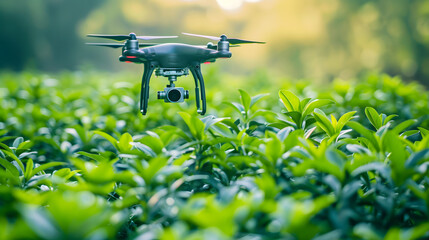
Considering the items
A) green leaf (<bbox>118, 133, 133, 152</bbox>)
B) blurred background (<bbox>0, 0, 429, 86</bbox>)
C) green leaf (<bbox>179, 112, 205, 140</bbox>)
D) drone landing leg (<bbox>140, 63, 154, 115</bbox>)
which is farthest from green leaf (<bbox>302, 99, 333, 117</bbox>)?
blurred background (<bbox>0, 0, 429, 86</bbox>)

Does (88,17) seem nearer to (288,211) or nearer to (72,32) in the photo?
(72,32)

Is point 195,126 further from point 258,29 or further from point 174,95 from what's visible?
point 258,29

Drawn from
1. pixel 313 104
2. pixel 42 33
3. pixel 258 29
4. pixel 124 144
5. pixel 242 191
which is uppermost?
pixel 258 29

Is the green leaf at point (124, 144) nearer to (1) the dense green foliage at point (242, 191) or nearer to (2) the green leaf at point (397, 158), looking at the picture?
(1) the dense green foliage at point (242, 191)

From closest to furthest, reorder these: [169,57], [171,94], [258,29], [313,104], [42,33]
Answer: [169,57]
[171,94]
[313,104]
[42,33]
[258,29]

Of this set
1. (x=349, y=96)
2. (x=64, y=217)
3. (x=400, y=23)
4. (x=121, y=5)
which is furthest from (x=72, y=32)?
(x=64, y=217)

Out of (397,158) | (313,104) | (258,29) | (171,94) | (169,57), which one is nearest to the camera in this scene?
(397,158)

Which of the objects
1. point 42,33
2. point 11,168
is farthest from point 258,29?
point 11,168
